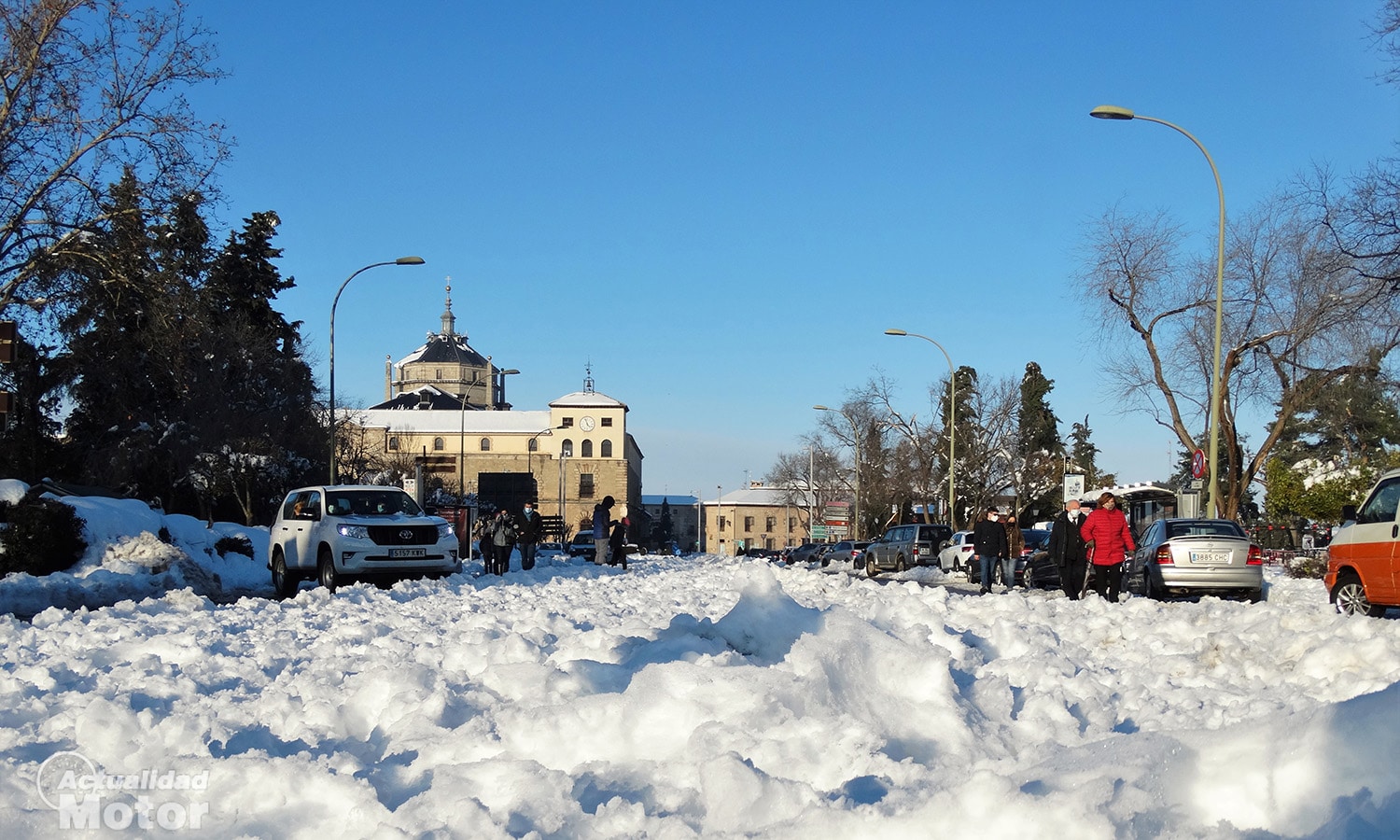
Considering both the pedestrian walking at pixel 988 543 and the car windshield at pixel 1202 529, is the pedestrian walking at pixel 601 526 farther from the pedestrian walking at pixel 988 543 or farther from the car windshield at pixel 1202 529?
the car windshield at pixel 1202 529

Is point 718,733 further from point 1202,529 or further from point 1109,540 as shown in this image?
point 1202,529

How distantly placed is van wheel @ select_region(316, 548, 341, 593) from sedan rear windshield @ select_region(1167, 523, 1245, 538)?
1385cm

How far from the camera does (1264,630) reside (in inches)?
386

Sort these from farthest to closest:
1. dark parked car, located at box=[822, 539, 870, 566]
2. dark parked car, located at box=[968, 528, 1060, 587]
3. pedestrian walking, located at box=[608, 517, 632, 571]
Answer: dark parked car, located at box=[822, 539, 870, 566], pedestrian walking, located at box=[608, 517, 632, 571], dark parked car, located at box=[968, 528, 1060, 587]

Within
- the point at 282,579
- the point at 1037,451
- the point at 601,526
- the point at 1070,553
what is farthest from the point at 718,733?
the point at 1037,451

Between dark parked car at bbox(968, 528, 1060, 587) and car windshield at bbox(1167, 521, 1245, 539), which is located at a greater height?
car windshield at bbox(1167, 521, 1245, 539)

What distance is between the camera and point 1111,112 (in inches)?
Result: 924

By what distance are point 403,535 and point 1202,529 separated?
44.0 feet

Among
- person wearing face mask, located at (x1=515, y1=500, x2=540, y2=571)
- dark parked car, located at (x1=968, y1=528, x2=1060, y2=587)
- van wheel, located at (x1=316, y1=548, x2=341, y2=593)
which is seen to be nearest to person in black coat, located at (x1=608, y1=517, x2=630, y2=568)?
person wearing face mask, located at (x1=515, y1=500, x2=540, y2=571)

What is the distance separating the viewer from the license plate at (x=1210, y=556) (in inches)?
790

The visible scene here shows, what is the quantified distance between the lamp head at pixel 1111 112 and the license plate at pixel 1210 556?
8.79 meters

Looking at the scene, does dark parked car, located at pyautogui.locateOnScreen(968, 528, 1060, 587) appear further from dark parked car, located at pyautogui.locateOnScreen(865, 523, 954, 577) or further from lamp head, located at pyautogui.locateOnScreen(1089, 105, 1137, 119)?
lamp head, located at pyautogui.locateOnScreen(1089, 105, 1137, 119)

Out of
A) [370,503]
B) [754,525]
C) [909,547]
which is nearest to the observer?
[370,503]

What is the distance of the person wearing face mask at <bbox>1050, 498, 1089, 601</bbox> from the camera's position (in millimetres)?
19031
